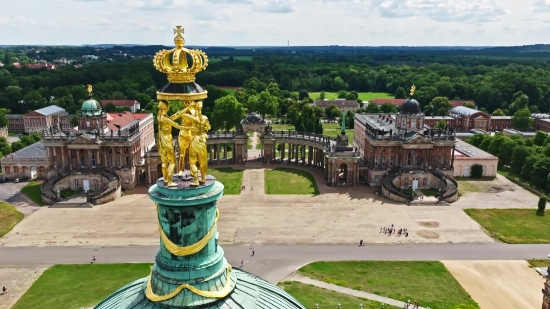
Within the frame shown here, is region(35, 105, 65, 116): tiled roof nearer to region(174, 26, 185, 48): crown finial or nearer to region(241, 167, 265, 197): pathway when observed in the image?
region(241, 167, 265, 197): pathway

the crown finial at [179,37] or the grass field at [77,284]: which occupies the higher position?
the crown finial at [179,37]

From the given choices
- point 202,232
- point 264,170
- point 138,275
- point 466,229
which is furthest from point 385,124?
point 202,232

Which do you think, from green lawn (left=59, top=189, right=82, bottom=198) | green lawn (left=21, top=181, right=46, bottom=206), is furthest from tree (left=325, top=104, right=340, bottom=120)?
green lawn (left=21, top=181, right=46, bottom=206)

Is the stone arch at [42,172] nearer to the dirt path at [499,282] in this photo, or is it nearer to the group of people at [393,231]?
the group of people at [393,231]

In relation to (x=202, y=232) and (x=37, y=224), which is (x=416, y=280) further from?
(x=37, y=224)

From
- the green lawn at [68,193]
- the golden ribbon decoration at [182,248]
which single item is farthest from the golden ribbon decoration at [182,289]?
the green lawn at [68,193]

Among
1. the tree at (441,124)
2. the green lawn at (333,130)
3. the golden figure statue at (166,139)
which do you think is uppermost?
the golden figure statue at (166,139)

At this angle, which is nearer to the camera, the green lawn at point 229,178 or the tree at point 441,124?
the green lawn at point 229,178

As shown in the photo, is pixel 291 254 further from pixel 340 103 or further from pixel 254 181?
pixel 340 103

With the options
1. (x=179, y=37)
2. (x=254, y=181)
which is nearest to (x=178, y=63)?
(x=179, y=37)
